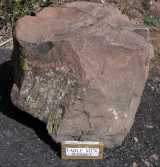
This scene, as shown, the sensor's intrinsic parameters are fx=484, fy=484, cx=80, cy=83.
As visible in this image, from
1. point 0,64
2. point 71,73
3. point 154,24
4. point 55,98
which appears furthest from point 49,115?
point 154,24

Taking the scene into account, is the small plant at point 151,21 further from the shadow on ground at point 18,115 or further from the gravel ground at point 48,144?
the shadow on ground at point 18,115

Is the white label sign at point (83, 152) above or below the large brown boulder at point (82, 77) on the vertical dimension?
below

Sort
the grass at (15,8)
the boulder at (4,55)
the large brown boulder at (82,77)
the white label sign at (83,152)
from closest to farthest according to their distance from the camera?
the large brown boulder at (82,77) < the white label sign at (83,152) < the boulder at (4,55) < the grass at (15,8)

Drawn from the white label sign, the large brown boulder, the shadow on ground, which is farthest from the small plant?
the white label sign

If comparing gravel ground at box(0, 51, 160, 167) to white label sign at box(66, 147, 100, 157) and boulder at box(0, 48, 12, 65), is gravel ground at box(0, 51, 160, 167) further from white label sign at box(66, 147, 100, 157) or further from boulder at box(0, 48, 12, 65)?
boulder at box(0, 48, 12, 65)

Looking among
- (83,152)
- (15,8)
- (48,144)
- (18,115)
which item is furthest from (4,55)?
(83,152)

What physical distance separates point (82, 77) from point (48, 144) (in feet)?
1.90

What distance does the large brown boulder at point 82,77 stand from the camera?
2.82 m

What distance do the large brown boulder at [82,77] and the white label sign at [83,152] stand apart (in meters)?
0.08

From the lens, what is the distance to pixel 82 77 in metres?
2.78

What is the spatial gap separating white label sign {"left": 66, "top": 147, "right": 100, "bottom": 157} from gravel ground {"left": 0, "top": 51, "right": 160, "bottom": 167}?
0.06m

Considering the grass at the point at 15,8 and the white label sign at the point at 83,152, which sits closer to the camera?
the white label sign at the point at 83,152

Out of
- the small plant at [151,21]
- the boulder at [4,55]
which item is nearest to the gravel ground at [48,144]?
the boulder at [4,55]

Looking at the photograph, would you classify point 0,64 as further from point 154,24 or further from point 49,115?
point 154,24
